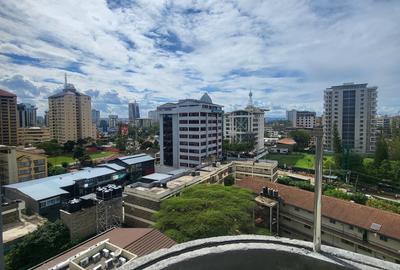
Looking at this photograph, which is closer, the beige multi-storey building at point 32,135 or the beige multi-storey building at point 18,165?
the beige multi-storey building at point 18,165

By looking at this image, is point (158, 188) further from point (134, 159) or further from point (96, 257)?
point (134, 159)

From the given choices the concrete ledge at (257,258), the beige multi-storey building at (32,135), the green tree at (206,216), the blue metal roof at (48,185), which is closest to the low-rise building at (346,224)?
the green tree at (206,216)

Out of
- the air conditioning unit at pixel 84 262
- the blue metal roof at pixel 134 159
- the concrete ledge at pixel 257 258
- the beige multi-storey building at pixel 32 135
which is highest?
the concrete ledge at pixel 257 258

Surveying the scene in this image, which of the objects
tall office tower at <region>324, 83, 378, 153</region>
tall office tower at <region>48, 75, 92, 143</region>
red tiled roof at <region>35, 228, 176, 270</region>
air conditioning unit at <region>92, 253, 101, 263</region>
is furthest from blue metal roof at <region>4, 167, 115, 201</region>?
tall office tower at <region>324, 83, 378, 153</region>

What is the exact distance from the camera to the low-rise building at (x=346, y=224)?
9.99m

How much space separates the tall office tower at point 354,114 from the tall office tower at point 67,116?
47662mm

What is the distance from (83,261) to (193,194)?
6204mm

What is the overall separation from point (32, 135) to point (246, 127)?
39.5 meters

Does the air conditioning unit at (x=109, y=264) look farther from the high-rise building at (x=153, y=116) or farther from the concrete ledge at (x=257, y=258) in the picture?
the high-rise building at (x=153, y=116)

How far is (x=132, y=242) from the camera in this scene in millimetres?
8047

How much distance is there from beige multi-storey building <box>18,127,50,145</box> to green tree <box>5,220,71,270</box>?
38502 mm

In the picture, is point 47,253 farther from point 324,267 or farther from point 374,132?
point 374,132

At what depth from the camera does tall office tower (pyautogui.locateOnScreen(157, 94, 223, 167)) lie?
26.8 m

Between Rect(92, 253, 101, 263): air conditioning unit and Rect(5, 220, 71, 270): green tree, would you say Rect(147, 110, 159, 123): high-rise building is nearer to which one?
Rect(5, 220, 71, 270): green tree
